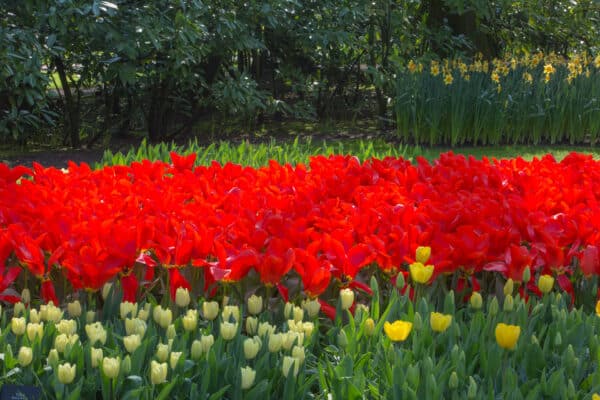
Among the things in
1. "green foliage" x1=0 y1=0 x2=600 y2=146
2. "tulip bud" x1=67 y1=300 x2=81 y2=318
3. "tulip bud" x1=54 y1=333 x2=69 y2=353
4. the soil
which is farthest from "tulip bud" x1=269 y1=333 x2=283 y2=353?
the soil

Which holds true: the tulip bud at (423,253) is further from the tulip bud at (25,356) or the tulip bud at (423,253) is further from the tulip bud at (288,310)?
the tulip bud at (25,356)

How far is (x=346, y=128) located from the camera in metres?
9.88

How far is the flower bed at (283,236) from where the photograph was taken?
225 cm

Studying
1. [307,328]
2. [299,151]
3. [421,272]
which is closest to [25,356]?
[307,328]

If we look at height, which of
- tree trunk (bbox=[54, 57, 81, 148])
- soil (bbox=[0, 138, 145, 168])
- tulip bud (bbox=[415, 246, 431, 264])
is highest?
tulip bud (bbox=[415, 246, 431, 264])

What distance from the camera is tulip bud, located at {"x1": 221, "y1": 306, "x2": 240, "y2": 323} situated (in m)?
1.95

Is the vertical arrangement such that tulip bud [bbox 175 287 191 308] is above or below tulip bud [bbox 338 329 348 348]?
above

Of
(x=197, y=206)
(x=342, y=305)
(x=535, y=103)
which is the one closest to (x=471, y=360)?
(x=342, y=305)

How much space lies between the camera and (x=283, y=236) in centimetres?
247

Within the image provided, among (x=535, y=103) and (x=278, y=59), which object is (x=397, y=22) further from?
(x=535, y=103)

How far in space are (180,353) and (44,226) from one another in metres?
0.96

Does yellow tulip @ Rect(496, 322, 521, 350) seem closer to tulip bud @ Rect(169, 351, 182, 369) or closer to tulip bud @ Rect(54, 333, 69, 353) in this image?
tulip bud @ Rect(169, 351, 182, 369)

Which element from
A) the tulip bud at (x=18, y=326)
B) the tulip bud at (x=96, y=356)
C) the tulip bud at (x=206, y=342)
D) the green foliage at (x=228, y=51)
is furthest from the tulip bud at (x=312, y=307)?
the green foliage at (x=228, y=51)

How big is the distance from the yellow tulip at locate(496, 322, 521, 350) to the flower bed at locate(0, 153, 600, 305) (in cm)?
53
